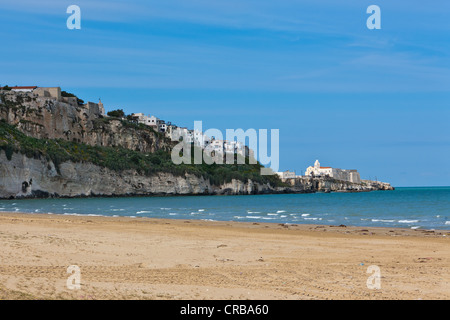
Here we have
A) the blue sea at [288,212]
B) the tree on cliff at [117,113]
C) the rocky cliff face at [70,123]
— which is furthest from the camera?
the tree on cliff at [117,113]

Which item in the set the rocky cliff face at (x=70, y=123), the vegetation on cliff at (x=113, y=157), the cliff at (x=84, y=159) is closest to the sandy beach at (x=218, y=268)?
the cliff at (x=84, y=159)

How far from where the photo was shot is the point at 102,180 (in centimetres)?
11038

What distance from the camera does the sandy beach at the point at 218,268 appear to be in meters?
9.66

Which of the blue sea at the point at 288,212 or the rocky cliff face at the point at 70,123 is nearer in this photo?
the blue sea at the point at 288,212


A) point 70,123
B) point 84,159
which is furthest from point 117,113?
point 84,159

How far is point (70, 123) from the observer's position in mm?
121375

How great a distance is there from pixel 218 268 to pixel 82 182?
96318 millimetres

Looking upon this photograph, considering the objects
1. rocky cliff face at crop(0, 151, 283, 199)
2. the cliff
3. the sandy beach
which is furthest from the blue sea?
the cliff

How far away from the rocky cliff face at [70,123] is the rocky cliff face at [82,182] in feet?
51.0

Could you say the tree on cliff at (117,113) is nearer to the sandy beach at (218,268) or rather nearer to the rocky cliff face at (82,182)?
the rocky cliff face at (82,182)

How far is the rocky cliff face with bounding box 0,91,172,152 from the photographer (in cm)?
11081

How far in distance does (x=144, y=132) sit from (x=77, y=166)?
42.0 m

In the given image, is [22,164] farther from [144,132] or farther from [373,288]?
[373,288]
